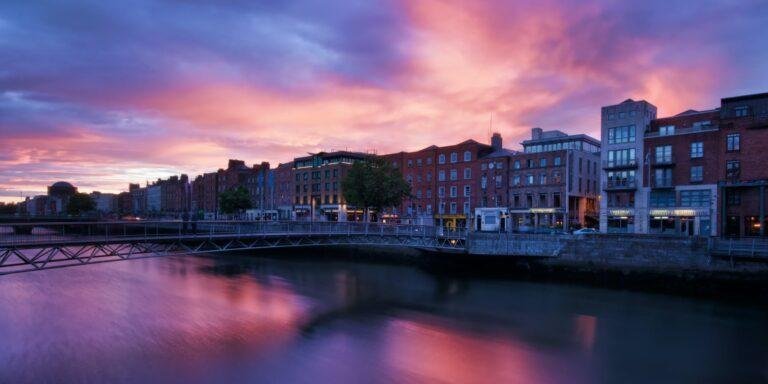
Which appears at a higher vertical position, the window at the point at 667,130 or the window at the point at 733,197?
the window at the point at 667,130

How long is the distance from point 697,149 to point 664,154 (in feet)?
10.4

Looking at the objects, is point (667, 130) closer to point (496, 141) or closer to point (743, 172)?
point (743, 172)

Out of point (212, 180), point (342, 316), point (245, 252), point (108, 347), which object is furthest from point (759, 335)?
point (212, 180)

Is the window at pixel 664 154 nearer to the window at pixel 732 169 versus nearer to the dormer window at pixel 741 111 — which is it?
the window at pixel 732 169

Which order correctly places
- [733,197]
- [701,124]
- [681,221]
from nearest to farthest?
1. [733,197]
2. [681,221]
3. [701,124]

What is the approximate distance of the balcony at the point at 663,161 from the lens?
1959 inches

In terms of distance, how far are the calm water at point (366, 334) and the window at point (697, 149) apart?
21.2 m

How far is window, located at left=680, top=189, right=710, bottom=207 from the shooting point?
47.3 meters

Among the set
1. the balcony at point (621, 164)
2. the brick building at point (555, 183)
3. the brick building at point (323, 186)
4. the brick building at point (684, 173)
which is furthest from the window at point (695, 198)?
the brick building at point (323, 186)

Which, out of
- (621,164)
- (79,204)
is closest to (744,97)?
(621,164)

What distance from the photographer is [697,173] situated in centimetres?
4791

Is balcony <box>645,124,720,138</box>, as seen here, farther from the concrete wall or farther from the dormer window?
the concrete wall

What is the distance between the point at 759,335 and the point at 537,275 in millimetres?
18850

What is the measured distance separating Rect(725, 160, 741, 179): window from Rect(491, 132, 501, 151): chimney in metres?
33.0
